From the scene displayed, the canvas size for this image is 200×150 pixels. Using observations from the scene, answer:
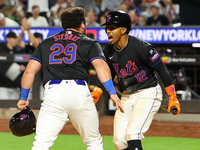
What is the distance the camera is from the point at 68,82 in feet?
12.4

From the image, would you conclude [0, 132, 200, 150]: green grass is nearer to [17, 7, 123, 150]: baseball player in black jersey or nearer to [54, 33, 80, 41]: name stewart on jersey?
[17, 7, 123, 150]: baseball player in black jersey

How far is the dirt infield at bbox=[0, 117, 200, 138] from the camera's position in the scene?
8552mm

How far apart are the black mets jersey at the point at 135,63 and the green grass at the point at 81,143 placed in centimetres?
221

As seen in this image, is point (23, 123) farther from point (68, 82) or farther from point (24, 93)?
point (68, 82)

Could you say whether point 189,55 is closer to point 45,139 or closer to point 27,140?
point 27,140

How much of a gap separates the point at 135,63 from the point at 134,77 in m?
0.17

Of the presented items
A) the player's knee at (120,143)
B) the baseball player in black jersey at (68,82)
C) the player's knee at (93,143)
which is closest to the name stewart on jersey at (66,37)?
the baseball player in black jersey at (68,82)

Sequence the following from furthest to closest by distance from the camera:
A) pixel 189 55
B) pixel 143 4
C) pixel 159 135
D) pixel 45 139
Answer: pixel 143 4 < pixel 189 55 < pixel 159 135 < pixel 45 139

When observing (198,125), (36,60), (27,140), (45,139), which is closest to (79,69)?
(36,60)

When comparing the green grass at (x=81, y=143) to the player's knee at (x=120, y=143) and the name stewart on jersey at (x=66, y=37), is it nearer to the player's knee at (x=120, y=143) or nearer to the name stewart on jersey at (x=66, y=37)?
the player's knee at (x=120, y=143)

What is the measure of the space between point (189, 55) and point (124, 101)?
232 inches

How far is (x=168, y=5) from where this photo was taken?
10.8m

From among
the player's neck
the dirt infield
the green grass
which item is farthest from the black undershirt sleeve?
the dirt infield

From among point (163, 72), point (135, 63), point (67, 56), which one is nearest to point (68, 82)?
point (67, 56)
